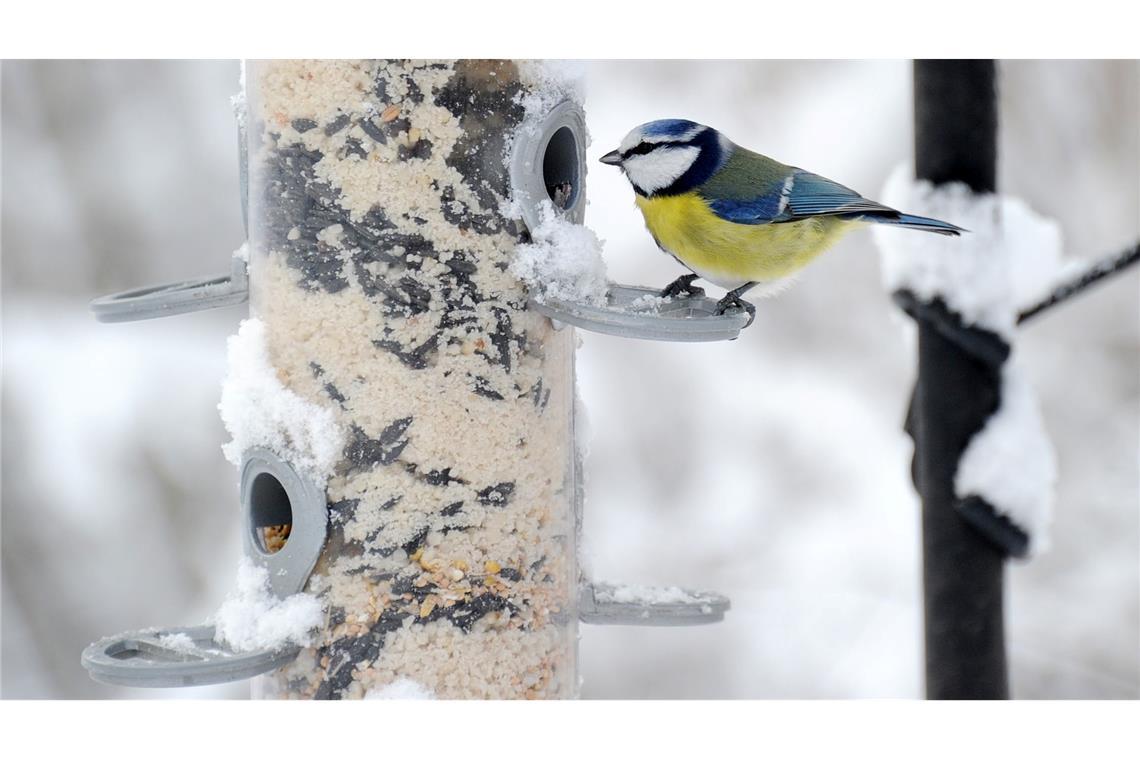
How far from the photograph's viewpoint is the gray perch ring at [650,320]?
1559 mm

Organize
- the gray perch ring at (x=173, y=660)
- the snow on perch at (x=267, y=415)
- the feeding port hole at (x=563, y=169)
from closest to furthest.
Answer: the gray perch ring at (x=173, y=660)
the snow on perch at (x=267, y=415)
the feeding port hole at (x=563, y=169)

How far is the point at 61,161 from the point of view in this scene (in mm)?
4738

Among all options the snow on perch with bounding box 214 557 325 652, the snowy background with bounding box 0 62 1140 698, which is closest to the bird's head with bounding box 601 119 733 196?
the snow on perch with bounding box 214 557 325 652

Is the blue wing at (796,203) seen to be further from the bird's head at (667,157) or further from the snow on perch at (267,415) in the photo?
the snow on perch at (267,415)

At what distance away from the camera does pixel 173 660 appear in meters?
1.66

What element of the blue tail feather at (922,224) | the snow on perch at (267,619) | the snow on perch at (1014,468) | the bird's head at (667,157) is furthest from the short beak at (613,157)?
the snow on perch at (267,619)

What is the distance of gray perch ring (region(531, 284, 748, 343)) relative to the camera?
1.56m

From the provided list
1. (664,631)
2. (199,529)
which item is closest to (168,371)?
(199,529)

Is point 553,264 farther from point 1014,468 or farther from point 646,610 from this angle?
point 1014,468

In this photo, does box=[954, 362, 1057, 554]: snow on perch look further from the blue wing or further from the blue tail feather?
the blue wing

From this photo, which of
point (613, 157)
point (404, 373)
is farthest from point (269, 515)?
point (613, 157)

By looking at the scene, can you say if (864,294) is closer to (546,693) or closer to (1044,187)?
(1044,187)

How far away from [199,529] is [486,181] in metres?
3.23

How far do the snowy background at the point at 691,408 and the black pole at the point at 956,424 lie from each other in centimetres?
222
